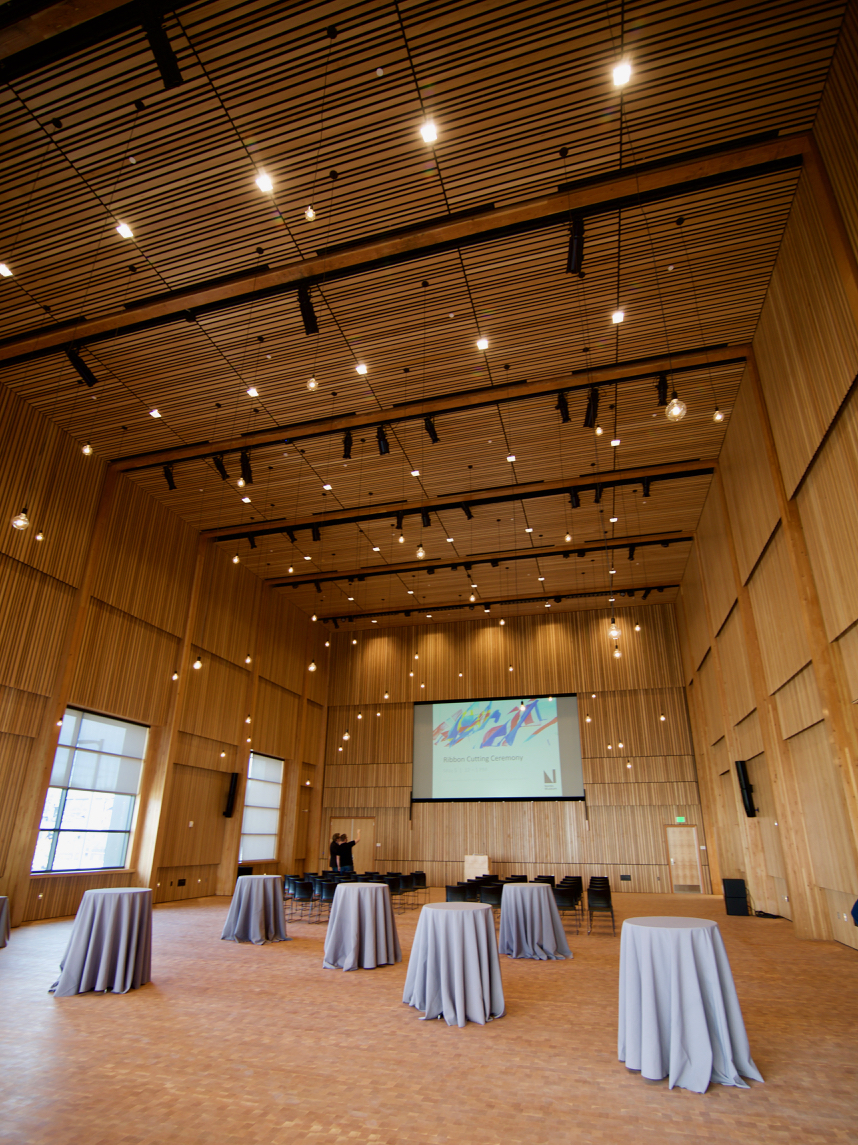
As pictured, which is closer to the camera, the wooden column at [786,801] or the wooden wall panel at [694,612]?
the wooden column at [786,801]

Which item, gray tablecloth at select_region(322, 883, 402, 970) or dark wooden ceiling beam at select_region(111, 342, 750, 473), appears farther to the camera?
dark wooden ceiling beam at select_region(111, 342, 750, 473)

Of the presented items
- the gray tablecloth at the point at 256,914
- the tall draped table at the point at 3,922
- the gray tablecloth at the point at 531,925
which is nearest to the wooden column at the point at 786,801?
the gray tablecloth at the point at 531,925

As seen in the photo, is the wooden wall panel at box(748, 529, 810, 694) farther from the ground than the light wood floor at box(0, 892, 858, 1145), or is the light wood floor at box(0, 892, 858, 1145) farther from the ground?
the wooden wall panel at box(748, 529, 810, 694)

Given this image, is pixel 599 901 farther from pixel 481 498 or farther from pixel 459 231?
pixel 459 231

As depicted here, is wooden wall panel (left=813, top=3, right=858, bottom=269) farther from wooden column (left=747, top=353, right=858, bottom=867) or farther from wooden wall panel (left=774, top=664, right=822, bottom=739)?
wooden wall panel (left=774, top=664, right=822, bottom=739)

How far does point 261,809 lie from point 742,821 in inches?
457

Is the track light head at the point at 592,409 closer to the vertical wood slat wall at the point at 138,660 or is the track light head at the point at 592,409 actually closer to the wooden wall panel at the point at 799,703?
the wooden wall panel at the point at 799,703

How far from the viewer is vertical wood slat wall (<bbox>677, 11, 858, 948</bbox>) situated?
629 cm

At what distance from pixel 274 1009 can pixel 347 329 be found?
26.3 feet

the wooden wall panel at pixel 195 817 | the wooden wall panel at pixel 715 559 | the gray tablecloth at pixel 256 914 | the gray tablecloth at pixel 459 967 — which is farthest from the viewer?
the wooden wall panel at pixel 195 817

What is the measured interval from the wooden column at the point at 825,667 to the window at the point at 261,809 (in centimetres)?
1287

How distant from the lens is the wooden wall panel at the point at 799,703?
27.7ft

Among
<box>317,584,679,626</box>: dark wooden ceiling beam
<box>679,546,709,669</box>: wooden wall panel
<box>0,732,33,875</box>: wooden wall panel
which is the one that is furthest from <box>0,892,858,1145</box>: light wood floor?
<box>317,584,679,626</box>: dark wooden ceiling beam

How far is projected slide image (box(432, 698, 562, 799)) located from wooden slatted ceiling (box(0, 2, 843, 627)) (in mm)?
8850
